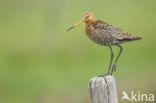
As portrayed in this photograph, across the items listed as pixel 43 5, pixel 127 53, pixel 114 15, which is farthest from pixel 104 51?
pixel 43 5

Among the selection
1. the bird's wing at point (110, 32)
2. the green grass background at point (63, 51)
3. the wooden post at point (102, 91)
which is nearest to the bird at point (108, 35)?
the bird's wing at point (110, 32)

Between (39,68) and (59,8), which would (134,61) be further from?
(59,8)

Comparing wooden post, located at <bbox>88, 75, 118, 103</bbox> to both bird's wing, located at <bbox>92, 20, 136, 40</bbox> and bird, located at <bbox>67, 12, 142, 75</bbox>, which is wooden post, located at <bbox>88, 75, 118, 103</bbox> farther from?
bird's wing, located at <bbox>92, 20, 136, 40</bbox>

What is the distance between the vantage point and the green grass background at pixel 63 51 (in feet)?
49.9

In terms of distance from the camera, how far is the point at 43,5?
22.5 meters

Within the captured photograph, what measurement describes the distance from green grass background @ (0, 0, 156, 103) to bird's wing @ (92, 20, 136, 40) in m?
3.69

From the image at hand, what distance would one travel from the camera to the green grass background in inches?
598

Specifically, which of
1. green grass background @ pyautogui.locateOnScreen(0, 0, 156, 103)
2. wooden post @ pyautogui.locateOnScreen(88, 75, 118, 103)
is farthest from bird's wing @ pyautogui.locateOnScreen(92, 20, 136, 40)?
green grass background @ pyautogui.locateOnScreen(0, 0, 156, 103)

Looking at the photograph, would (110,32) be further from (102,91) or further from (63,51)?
(63,51)

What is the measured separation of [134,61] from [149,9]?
18.7 ft

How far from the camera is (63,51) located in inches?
706

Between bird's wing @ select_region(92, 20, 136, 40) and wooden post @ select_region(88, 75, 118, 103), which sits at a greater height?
bird's wing @ select_region(92, 20, 136, 40)

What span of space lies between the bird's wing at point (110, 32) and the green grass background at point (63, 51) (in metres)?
3.69

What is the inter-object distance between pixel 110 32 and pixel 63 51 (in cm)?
802
